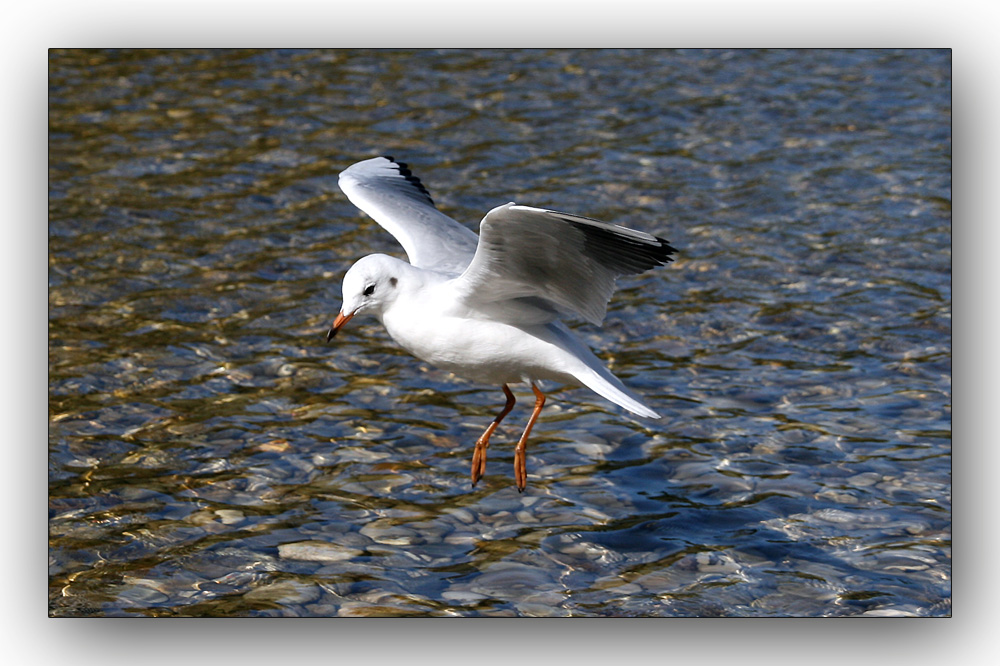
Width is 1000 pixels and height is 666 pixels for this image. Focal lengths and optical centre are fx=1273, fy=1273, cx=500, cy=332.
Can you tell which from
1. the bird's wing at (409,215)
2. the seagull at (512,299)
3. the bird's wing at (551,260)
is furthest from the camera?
the bird's wing at (409,215)

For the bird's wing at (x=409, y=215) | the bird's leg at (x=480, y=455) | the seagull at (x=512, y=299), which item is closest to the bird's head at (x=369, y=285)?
the seagull at (x=512, y=299)

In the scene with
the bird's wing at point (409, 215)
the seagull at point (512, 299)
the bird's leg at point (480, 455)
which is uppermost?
the bird's wing at point (409, 215)

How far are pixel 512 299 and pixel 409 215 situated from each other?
101cm

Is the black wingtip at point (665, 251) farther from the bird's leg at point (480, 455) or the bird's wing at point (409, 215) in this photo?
the bird's leg at point (480, 455)

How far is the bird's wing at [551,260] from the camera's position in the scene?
4.15 meters

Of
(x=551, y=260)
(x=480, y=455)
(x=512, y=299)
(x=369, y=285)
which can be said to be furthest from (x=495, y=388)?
(x=551, y=260)

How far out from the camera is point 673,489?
5.11m

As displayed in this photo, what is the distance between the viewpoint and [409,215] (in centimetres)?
558

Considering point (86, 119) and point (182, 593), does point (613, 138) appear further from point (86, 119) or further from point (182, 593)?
point (182, 593)

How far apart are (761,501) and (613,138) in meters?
3.88

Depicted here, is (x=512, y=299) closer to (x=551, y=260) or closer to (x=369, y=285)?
(x=551, y=260)

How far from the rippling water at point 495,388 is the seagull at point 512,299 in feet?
1.82

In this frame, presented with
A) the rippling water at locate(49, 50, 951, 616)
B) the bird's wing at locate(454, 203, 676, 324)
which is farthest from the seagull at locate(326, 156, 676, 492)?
the rippling water at locate(49, 50, 951, 616)
